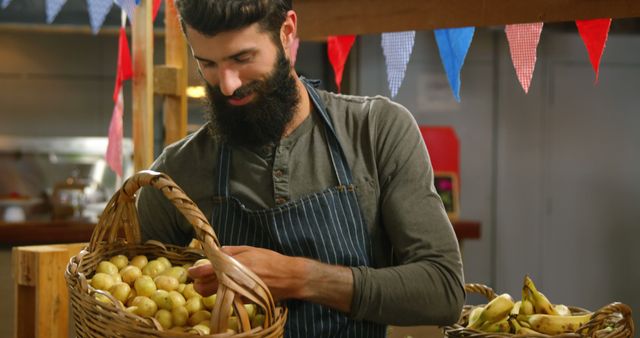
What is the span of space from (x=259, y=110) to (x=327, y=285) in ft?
1.26

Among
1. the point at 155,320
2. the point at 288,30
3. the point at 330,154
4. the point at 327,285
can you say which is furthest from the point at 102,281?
the point at 288,30

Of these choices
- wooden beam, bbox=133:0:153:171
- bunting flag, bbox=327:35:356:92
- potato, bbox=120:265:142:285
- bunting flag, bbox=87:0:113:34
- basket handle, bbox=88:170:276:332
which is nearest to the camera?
basket handle, bbox=88:170:276:332

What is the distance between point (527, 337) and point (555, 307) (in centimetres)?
31

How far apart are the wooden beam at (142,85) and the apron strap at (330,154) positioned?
808 mm

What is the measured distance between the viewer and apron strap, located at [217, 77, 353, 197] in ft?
5.27

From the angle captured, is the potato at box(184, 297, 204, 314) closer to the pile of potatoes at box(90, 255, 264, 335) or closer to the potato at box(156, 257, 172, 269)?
the pile of potatoes at box(90, 255, 264, 335)

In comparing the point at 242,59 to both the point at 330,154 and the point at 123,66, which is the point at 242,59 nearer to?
the point at 330,154

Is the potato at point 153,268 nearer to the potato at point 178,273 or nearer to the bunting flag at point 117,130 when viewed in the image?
the potato at point 178,273

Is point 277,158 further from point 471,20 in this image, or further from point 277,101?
point 471,20

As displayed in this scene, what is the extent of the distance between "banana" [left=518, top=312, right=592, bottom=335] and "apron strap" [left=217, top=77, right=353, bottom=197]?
69cm

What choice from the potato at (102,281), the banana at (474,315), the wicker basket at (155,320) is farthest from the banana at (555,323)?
the potato at (102,281)


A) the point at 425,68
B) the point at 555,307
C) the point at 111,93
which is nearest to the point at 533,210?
the point at 425,68

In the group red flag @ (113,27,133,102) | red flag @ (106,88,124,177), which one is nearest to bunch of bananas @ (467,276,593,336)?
red flag @ (106,88,124,177)

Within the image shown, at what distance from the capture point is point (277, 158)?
163 centimetres
